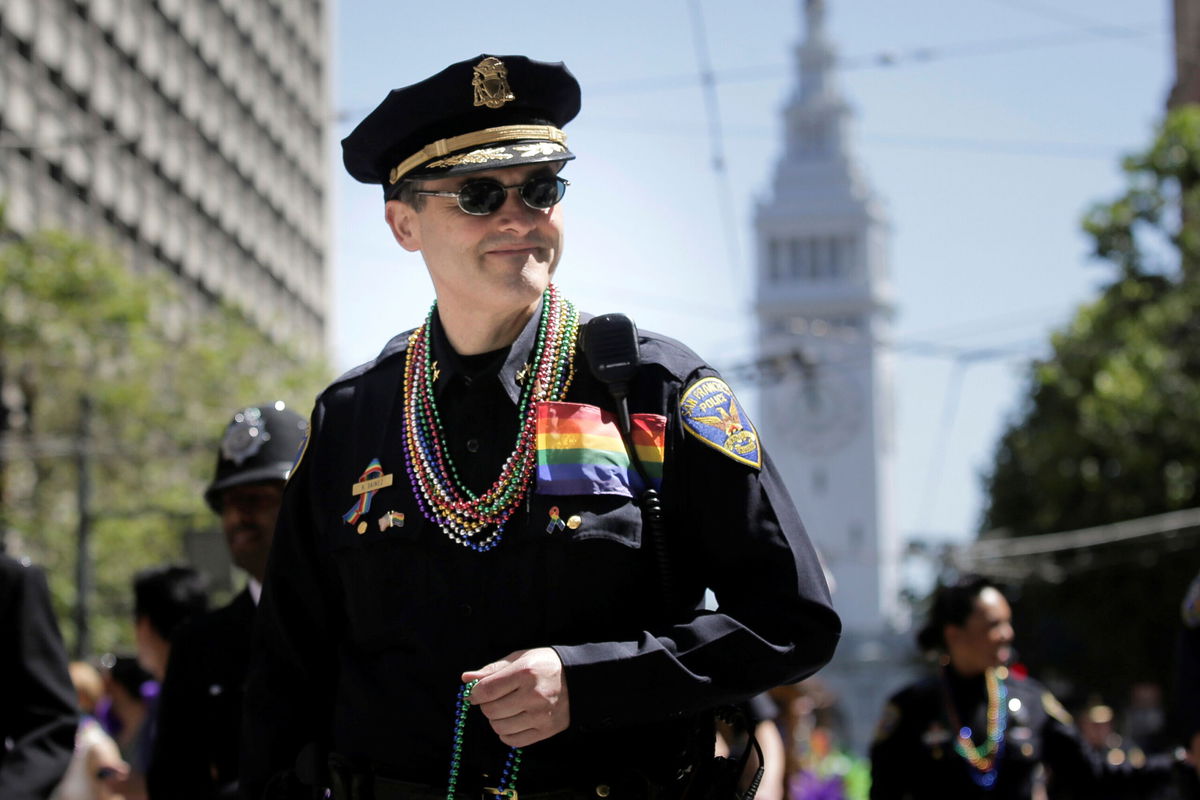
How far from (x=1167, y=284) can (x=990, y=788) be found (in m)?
23.3

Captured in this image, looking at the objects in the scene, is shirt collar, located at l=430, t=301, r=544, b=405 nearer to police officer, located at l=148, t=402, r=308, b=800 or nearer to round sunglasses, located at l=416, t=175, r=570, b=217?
round sunglasses, located at l=416, t=175, r=570, b=217

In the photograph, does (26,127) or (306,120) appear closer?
(26,127)

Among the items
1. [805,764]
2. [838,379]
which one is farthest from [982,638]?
[838,379]

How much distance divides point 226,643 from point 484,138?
2187 mm

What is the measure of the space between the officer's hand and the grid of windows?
2703cm

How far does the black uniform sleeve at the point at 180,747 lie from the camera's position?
16.2 feet

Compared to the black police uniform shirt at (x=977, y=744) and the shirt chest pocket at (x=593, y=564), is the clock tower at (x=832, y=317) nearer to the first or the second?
the black police uniform shirt at (x=977, y=744)

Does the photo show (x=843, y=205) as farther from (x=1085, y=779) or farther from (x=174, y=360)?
(x=1085, y=779)

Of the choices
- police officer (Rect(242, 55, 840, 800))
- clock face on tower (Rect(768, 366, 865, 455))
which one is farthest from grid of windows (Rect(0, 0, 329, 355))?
clock face on tower (Rect(768, 366, 865, 455))

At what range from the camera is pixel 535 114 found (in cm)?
349

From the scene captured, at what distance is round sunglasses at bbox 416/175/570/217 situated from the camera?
3354 millimetres

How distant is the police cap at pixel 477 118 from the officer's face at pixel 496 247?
31mm

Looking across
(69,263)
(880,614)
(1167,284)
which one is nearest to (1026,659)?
(1167,284)

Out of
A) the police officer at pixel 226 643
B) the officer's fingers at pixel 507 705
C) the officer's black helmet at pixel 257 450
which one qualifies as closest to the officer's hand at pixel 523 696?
the officer's fingers at pixel 507 705
